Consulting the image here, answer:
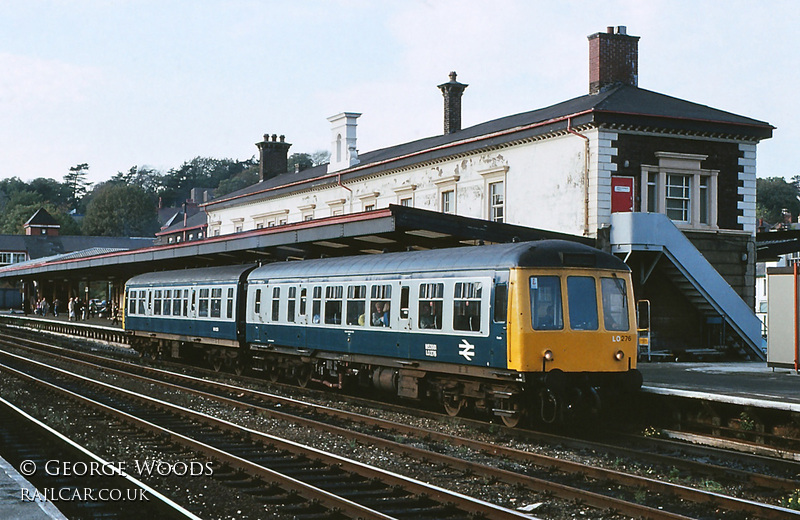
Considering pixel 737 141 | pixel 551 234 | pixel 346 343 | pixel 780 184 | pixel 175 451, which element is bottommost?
pixel 175 451

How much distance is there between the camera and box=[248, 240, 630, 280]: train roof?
1438cm

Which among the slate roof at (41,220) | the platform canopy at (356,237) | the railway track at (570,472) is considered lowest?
the railway track at (570,472)

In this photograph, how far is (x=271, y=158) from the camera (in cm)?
5497

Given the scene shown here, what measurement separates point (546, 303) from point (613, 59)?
17.3m

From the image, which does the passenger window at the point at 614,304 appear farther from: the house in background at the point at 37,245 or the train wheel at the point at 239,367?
the house in background at the point at 37,245

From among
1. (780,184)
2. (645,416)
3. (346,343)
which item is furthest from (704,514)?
(780,184)

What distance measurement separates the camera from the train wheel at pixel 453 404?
631 inches

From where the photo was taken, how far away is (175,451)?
1272 cm

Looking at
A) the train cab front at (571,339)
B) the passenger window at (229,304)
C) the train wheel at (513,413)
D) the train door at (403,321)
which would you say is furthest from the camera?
the passenger window at (229,304)

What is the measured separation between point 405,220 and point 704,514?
11596mm

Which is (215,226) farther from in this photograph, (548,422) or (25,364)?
(548,422)

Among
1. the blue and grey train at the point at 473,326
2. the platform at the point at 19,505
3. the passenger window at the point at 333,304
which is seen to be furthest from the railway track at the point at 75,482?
the passenger window at the point at 333,304

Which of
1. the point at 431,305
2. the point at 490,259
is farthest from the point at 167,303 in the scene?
the point at 490,259

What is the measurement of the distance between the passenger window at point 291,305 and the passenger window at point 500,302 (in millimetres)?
7882
